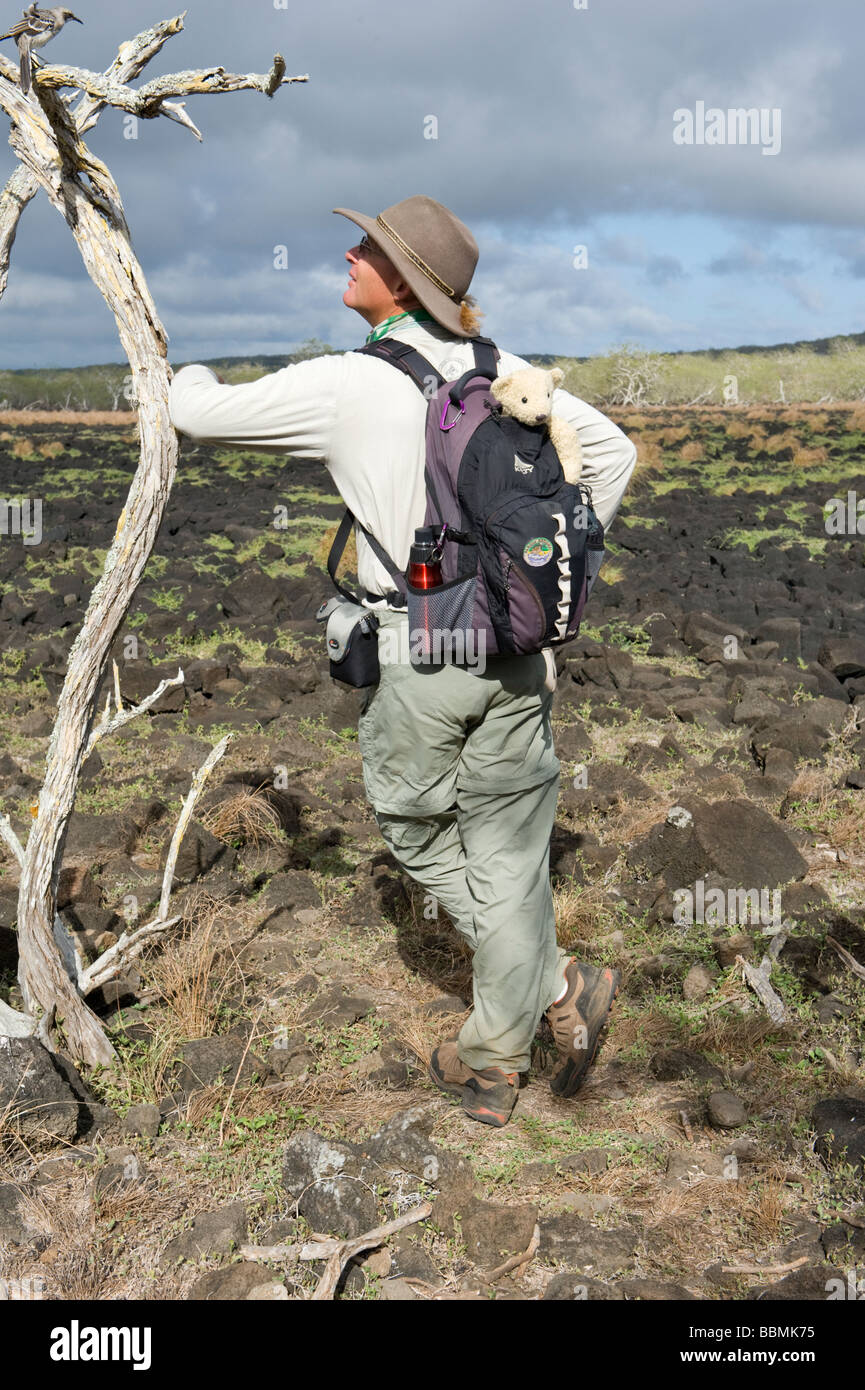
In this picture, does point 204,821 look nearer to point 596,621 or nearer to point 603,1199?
point 603,1199

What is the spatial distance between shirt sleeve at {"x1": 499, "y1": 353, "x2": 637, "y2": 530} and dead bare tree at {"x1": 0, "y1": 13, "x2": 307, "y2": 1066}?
0.93 metres

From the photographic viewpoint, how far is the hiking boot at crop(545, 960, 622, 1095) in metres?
3.37

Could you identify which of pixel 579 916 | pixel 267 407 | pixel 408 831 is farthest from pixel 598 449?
pixel 579 916

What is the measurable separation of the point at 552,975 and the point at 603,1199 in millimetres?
608

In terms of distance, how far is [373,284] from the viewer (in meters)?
3.04

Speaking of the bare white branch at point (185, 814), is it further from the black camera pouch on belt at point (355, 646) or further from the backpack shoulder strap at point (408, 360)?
the backpack shoulder strap at point (408, 360)

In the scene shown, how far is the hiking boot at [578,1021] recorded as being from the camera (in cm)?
337

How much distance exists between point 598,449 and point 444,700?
2.64 ft

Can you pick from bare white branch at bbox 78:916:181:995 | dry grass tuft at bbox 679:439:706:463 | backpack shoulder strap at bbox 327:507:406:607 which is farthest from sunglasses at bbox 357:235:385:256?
dry grass tuft at bbox 679:439:706:463

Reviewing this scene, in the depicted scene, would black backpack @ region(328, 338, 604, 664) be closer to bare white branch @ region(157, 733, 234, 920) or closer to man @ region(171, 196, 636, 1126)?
man @ region(171, 196, 636, 1126)

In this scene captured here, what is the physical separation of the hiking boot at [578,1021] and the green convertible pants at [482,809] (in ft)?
0.21

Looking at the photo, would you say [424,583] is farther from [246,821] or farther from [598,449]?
[246,821]

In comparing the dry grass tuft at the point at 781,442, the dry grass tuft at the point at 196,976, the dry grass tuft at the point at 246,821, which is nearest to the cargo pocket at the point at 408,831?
the dry grass tuft at the point at 196,976

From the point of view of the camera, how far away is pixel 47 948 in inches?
129
